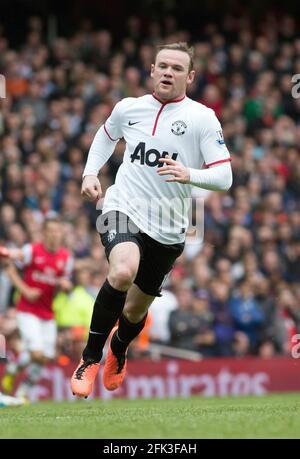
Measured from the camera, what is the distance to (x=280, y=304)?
665 inches

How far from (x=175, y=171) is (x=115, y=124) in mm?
1193

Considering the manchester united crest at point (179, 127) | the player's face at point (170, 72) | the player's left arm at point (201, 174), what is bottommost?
the player's left arm at point (201, 174)

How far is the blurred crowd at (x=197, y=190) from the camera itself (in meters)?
16.1

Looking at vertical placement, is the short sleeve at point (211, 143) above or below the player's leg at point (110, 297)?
above

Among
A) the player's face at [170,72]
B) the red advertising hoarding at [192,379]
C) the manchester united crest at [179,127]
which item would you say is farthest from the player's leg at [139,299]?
the red advertising hoarding at [192,379]

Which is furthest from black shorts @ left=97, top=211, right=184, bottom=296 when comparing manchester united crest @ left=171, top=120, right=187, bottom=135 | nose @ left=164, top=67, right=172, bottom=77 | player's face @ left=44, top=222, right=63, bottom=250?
player's face @ left=44, top=222, right=63, bottom=250

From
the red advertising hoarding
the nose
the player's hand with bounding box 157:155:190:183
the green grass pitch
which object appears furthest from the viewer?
the red advertising hoarding

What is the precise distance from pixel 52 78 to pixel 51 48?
141cm

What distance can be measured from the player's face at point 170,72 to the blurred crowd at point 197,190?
7.01 m

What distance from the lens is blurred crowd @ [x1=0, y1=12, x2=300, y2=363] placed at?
16141mm

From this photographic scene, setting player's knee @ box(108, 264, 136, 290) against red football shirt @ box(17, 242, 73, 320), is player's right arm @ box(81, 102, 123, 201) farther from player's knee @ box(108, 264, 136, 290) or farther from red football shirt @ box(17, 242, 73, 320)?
red football shirt @ box(17, 242, 73, 320)

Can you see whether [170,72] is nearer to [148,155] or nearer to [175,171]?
[148,155]

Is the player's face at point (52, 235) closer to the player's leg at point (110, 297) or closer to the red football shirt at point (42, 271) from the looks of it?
the red football shirt at point (42, 271)

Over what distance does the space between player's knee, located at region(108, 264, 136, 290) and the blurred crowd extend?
7.08 meters
